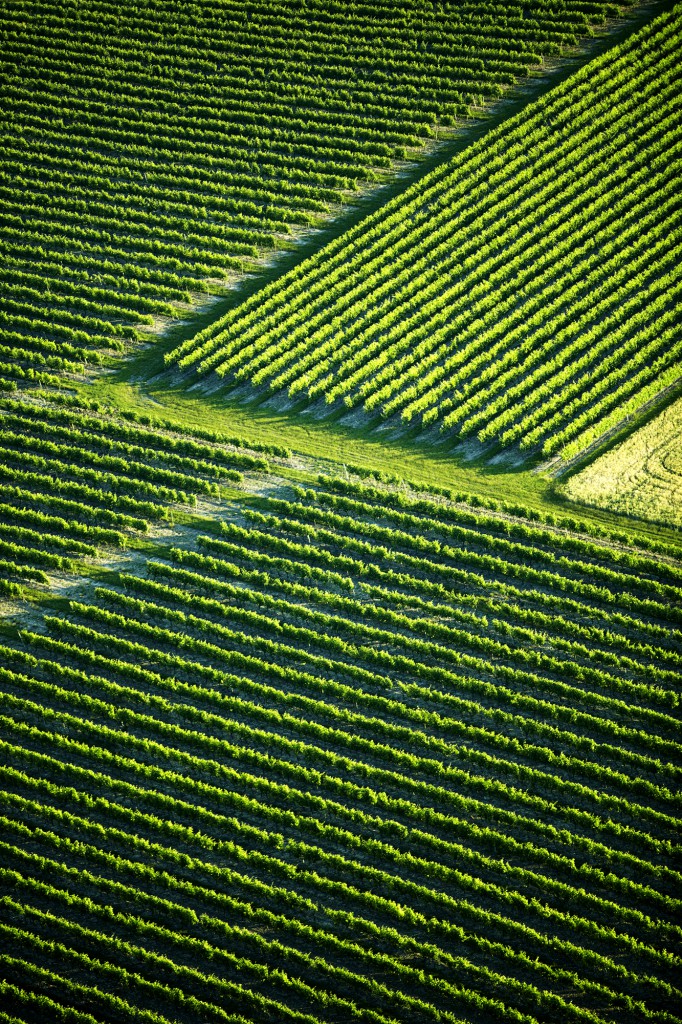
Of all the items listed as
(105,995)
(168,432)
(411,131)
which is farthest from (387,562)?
(411,131)

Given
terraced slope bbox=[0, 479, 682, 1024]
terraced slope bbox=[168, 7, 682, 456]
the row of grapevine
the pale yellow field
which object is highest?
terraced slope bbox=[168, 7, 682, 456]

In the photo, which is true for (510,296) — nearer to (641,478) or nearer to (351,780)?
(641,478)

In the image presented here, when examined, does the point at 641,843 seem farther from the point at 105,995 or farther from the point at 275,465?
the point at 275,465

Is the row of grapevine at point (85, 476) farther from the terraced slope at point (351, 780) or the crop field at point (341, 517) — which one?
the terraced slope at point (351, 780)

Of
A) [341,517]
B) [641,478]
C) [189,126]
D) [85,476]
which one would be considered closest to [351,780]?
[341,517]

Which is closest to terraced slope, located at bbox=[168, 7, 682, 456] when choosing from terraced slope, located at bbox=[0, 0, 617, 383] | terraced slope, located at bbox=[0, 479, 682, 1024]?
terraced slope, located at bbox=[0, 0, 617, 383]

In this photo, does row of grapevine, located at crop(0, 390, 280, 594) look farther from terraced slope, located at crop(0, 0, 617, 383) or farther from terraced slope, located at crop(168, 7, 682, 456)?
terraced slope, located at crop(168, 7, 682, 456)
